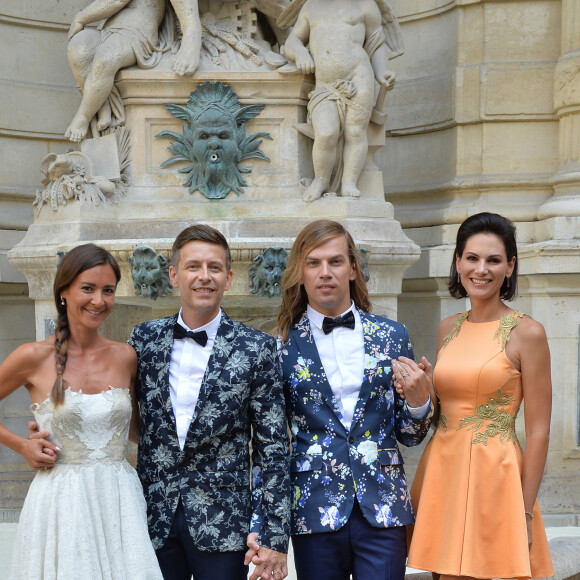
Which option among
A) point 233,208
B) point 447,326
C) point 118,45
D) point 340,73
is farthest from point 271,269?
point 447,326

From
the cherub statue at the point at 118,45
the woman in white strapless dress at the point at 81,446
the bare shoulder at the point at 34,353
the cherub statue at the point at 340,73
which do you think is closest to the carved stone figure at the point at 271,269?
the cherub statue at the point at 340,73

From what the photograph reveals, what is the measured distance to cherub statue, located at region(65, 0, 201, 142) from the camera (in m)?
5.87

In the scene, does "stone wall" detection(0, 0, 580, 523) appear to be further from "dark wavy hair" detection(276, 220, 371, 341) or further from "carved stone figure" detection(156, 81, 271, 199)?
"dark wavy hair" detection(276, 220, 371, 341)

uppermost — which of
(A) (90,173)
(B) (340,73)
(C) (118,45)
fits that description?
(C) (118,45)

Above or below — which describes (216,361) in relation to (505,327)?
below

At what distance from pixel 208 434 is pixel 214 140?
3.25 metres

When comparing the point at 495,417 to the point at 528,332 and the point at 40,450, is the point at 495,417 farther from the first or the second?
the point at 40,450

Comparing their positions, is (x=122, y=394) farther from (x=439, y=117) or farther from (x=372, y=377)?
(x=439, y=117)

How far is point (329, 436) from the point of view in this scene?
3.03 m

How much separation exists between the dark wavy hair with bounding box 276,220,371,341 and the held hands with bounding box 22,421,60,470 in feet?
2.57

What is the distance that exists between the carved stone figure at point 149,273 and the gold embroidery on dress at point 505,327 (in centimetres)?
248

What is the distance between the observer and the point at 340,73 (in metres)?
5.87

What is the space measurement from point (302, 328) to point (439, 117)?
15.8 feet

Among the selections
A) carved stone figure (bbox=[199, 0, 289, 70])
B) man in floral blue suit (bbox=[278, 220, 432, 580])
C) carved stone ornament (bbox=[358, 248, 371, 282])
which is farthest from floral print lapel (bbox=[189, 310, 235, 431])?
carved stone figure (bbox=[199, 0, 289, 70])
